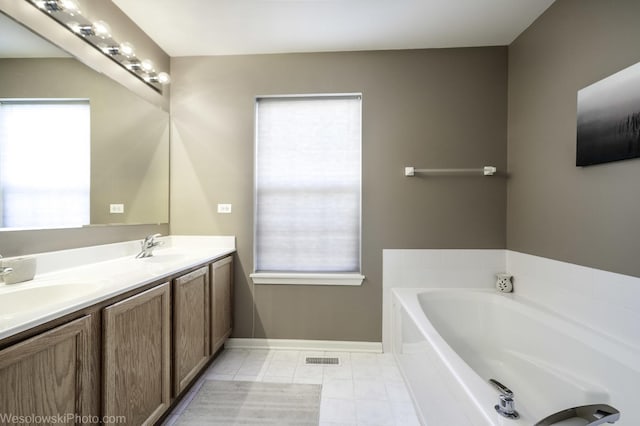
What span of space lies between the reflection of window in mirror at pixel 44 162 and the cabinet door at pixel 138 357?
719mm

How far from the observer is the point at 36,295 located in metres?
1.17

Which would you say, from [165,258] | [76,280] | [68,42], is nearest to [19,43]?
[68,42]

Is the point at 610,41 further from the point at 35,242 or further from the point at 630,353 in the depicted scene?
the point at 35,242

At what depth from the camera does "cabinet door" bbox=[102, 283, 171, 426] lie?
1101mm

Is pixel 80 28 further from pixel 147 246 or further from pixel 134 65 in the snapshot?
pixel 147 246

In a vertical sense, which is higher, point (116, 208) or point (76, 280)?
point (116, 208)

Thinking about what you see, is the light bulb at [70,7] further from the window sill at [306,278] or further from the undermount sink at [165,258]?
the window sill at [306,278]

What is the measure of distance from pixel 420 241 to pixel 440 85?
1.37 meters

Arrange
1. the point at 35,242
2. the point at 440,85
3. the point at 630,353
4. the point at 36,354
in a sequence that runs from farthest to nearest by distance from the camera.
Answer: the point at 440,85 → the point at 35,242 → the point at 630,353 → the point at 36,354

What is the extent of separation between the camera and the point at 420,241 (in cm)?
231

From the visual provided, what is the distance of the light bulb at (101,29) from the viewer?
65.2 inches

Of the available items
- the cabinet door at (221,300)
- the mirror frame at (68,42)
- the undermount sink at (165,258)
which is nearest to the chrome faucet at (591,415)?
the cabinet door at (221,300)

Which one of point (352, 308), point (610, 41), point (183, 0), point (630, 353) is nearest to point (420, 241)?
point (352, 308)

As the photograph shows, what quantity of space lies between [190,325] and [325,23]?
7.70ft
